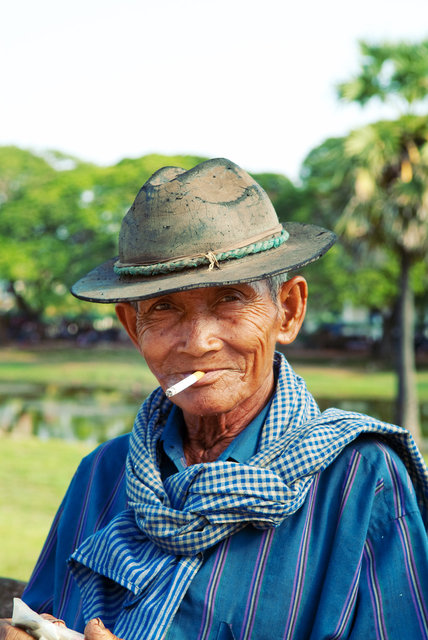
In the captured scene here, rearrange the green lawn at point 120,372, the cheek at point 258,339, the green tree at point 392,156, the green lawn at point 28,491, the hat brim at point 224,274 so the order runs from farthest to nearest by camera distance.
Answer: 1. the green lawn at point 120,372
2. the green tree at point 392,156
3. the green lawn at point 28,491
4. the cheek at point 258,339
5. the hat brim at point 224,274

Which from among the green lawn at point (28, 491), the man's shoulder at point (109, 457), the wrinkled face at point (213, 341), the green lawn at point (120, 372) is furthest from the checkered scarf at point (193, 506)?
the green lawn at point (120, 372)

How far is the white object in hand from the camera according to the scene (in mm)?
1342

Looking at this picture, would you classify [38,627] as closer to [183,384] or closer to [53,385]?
[183,384]

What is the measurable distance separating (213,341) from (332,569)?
53 cm

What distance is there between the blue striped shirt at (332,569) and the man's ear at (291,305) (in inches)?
12.7

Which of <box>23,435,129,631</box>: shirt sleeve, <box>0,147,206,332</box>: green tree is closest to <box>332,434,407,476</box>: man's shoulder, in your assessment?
<box>23,435,129,631</box>: shirt sleeve

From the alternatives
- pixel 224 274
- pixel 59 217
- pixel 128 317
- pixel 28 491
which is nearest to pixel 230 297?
pixel 224 274

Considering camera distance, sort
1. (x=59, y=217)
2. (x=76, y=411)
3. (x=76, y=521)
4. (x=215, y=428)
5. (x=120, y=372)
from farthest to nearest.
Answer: (x=59, y=217), (x=120, y=372), (x=76, y=411), (x=76, y=521), (x=215, y=428)

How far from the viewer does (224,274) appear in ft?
4.86

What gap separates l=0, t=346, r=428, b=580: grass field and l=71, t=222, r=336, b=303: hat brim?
4611 millimetres

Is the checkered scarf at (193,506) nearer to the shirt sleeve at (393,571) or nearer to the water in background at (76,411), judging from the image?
the shirt sleeve at (393,571)

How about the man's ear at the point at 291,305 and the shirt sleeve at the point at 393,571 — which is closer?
the shirt sleeve at the point at 393,571

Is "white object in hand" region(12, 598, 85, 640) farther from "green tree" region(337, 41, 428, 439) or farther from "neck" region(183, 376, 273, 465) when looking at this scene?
"green tree" region(337, 41, 428, 439)

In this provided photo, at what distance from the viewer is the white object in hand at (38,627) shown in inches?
52.8
